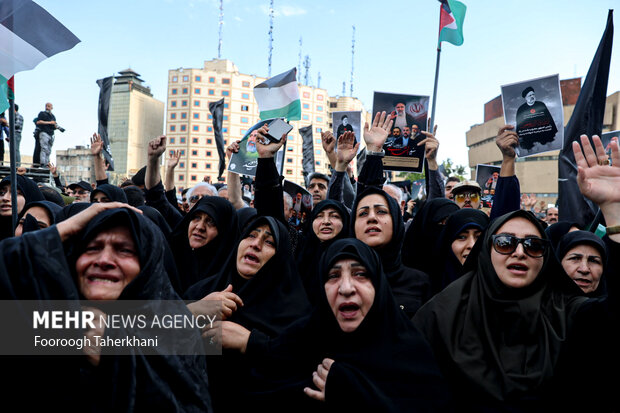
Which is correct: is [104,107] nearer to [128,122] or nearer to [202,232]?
[202,232]

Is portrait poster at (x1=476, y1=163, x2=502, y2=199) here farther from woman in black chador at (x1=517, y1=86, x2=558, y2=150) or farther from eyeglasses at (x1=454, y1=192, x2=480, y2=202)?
woman in black chador at (x1=517, y1=86, x2=558, y2=150)

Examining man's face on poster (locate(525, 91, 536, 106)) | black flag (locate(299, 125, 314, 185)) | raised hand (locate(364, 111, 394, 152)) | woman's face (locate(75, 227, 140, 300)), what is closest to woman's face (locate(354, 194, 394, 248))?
raised hand (locate(364, 111, 394, 152))

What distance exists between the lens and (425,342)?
2.03 meters

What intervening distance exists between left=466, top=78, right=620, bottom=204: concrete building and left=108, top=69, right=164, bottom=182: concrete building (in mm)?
49454

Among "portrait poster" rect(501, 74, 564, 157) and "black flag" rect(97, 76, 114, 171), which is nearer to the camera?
"portrait poster" rect(501, 74, 564, 157)

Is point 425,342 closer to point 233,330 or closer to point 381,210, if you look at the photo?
point 233,330

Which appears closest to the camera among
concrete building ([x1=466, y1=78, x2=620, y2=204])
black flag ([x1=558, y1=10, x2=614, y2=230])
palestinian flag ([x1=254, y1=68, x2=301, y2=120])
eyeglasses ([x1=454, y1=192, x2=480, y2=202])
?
black flag ([x1=558, y1=10, x2=614, y2=230])

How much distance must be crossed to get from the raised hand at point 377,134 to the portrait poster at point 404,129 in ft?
2.82

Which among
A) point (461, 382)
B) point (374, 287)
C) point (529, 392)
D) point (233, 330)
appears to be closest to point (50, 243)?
point (233, 330)

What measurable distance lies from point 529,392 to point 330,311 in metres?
0.97

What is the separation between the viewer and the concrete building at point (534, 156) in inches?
1487

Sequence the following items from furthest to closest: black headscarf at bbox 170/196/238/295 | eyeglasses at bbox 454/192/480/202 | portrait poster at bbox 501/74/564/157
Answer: eyeglasses at bbox 454/192/480/202 < portrait poster at bbox 501/74/564/157 < black headscarf at bbox 170/196/238/295

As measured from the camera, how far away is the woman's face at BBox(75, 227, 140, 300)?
5.53 ft

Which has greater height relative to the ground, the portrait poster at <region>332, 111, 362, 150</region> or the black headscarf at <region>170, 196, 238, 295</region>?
the portrait poster at <region>332, 111, 362, 150</region>
